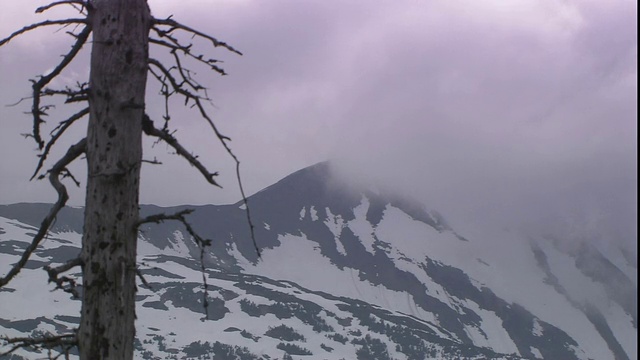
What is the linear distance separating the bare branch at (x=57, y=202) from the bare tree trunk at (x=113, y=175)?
1.28ft

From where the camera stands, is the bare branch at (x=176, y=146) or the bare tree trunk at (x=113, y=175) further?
the bare branch at (x=176, y=146)

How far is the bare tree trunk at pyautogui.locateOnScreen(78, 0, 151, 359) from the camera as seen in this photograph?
7938 mm

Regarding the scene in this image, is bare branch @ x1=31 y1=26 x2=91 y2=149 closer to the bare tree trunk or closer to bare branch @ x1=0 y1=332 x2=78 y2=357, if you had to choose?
the bare tree trunk

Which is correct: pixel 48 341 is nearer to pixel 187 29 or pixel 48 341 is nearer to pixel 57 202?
pixel 57 202

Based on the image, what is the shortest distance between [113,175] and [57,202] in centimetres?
91

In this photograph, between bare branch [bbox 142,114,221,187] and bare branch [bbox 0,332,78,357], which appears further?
bare branch [bbox 142,114,221,187]

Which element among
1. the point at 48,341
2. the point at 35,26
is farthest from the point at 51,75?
the point at 48,341

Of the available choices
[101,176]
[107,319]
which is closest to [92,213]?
[101,176]

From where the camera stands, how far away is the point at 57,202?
8.57 meters

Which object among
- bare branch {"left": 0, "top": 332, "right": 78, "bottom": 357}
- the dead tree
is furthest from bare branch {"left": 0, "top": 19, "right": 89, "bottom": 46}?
bare branch {"left": 0, "top": 332, "right": 78, "bottom": 357}

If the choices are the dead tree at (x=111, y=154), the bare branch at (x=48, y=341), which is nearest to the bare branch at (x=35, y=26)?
the dead tree at (x=111, y=154)

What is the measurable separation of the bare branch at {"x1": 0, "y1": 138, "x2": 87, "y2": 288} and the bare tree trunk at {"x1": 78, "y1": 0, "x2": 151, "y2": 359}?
389mm

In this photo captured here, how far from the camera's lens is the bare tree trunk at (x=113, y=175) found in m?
7.94

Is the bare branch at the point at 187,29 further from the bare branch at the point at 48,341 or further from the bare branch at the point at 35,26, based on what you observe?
the bare branch at the point at 48,341
